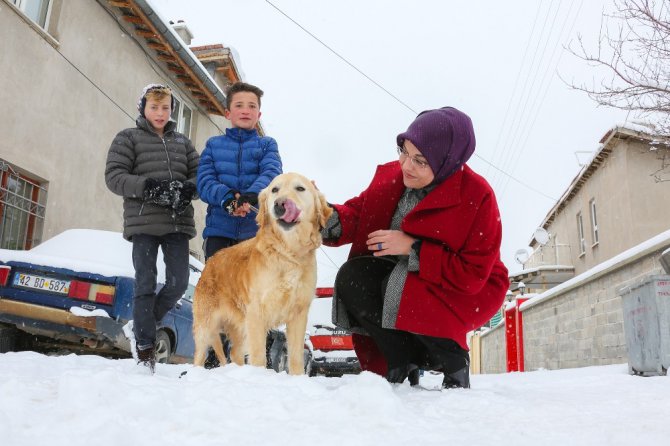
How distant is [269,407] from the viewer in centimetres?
183

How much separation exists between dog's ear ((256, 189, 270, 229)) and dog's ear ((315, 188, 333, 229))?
1.07 ft

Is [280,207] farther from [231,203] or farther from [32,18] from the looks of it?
[32,18]

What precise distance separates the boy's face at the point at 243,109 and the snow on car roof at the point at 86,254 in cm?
220

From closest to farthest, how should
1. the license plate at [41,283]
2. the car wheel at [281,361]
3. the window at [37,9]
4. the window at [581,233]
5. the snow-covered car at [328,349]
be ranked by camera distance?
the license plate at [41,283], the car wheel at [281,361], the window at [37,9], the snow-covered car at [328,349], the window at [581,233]

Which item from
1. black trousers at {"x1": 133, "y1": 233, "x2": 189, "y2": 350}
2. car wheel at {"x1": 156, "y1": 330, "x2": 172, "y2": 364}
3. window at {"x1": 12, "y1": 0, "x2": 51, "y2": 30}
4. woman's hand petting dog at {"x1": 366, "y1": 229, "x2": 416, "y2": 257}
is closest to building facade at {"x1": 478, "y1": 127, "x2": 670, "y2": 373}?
woman's hand petting dog at {"x1": 366, "y1": 229, "x2": 416, "y2": 257}

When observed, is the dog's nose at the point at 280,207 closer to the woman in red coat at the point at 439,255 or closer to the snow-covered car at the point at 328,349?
the woman in red coat at the point at 439,255

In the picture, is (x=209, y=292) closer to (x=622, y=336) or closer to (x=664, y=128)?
(x=622, y=336)

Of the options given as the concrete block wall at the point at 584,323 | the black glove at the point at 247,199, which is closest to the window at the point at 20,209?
the black glove at the point at 247,199

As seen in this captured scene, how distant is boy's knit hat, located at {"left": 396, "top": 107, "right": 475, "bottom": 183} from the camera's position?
2.88 m

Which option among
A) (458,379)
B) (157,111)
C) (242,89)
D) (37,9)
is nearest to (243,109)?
(242,89)

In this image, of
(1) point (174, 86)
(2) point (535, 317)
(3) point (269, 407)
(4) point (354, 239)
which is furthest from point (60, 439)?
(1) point (174, 86)

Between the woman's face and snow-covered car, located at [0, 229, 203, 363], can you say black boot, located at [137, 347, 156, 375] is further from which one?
the woman's face

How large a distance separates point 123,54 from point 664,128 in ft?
38.6

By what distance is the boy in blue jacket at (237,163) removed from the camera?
3.98 metres
